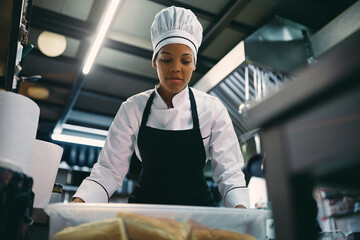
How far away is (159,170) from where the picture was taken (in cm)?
148

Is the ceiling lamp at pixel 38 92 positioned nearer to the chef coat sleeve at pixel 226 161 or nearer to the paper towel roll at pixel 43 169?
the chef coat sleeve at pixel 226 161

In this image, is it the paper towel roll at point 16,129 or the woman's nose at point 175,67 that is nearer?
the paper towel roll at point 16,129

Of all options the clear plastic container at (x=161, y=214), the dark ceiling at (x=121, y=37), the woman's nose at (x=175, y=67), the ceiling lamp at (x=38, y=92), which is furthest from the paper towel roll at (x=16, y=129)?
the ceiling lamp at (x=38, y=92)

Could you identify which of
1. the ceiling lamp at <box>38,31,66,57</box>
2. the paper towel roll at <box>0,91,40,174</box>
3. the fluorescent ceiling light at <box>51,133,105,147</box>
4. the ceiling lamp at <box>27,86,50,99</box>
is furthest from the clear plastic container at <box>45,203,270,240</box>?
the fluorescent ceiling light at <box>51,133,105,147</box>

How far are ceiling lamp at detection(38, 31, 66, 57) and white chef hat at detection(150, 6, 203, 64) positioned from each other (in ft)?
7.92

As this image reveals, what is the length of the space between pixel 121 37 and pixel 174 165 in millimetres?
2618

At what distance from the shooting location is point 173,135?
147 centimetres

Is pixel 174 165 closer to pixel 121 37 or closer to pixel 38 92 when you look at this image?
pixel 121 37

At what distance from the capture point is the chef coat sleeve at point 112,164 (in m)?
1.22

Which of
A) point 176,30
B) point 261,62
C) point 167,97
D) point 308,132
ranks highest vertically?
point 261,62

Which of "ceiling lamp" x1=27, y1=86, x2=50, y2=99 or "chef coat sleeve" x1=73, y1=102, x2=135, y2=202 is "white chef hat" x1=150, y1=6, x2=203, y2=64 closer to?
"chef coat sleeve" x1=73, y1=102, x2=135, y2=202

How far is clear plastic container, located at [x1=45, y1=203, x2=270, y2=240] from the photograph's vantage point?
2.05 feet

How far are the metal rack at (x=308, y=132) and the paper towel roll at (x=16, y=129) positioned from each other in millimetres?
552

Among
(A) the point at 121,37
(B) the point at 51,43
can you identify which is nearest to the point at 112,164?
(A) the point at 121,37
